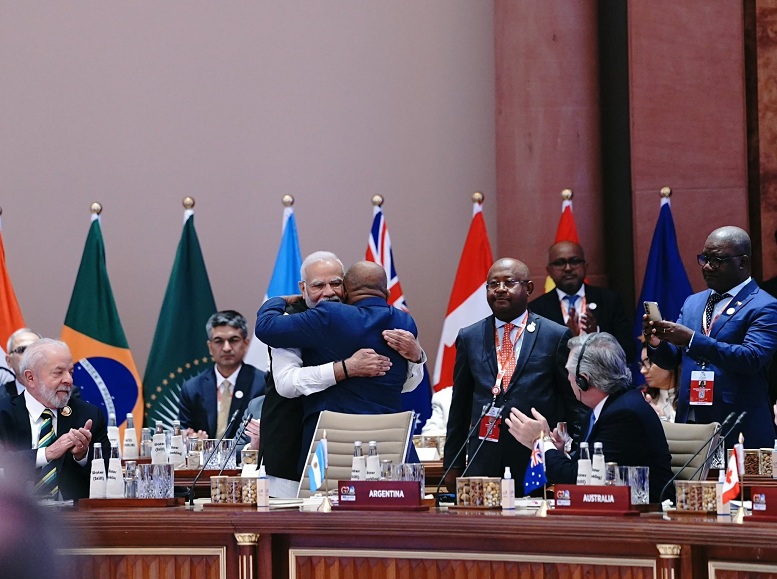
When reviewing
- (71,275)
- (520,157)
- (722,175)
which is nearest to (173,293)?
(71,275)

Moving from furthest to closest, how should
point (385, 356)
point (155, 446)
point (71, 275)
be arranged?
point (71, 275) → point (155, 446) → point (385, 356)

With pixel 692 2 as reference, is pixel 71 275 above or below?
below

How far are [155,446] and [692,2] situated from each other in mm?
4334

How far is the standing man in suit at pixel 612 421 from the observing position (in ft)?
12.1

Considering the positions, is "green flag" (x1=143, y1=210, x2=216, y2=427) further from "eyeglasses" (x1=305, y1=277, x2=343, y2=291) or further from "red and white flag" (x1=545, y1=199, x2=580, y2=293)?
"eyeglasses" (x1=305, y1=277, x2=343, y2=291)

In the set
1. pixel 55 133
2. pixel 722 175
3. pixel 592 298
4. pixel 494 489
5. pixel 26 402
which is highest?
pixel 55 133

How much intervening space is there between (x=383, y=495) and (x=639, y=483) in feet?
2.40

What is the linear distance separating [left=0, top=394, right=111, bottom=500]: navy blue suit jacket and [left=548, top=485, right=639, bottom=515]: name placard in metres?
1.81

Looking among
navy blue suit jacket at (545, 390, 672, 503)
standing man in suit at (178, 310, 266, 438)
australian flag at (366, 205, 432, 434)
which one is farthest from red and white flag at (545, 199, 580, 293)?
navy blue suit jacket at (545, 390, 672, 503)

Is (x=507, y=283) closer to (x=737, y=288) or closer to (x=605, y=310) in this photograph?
(x=737, y=288)

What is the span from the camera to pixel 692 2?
24.8 feet

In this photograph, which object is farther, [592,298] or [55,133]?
[55,133]

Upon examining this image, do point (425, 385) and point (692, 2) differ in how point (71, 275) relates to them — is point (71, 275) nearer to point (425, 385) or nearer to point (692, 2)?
point (425, 385)

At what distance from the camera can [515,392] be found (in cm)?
475
